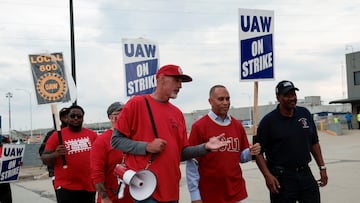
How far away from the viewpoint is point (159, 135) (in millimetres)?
3633

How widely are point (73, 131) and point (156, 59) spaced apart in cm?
446

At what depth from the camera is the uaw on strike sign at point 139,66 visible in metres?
9.78

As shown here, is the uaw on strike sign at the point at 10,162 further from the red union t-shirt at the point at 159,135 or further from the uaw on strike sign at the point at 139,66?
the red union t-shirt at the point at 159,135

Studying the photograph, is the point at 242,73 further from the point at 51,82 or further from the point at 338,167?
the point at 338,167

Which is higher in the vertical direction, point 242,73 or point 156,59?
point 156,59

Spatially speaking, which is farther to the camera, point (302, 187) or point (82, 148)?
point (82, 148)

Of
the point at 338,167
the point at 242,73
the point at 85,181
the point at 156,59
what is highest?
the point at 156,59

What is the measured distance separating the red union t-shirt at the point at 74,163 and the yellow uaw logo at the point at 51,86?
1128 millimetres

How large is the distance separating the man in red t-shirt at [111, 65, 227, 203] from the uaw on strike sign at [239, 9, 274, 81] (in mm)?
1933

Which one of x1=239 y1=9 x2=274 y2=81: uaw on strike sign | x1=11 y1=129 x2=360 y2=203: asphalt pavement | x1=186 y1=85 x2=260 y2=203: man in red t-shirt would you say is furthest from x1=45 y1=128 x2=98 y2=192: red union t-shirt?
x1=11 y1=129 x2=360 y2=203: asphalt pavement

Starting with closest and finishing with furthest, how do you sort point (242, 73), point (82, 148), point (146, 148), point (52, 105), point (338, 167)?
point (146, 148), point (242, 73), point (82, 148), point (52, 105), point (338, 167)

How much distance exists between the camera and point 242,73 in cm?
557

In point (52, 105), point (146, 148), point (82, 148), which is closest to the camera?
point (146, 148)

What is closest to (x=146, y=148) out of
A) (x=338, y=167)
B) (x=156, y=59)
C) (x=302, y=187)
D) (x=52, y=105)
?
(x=302, y=187)
